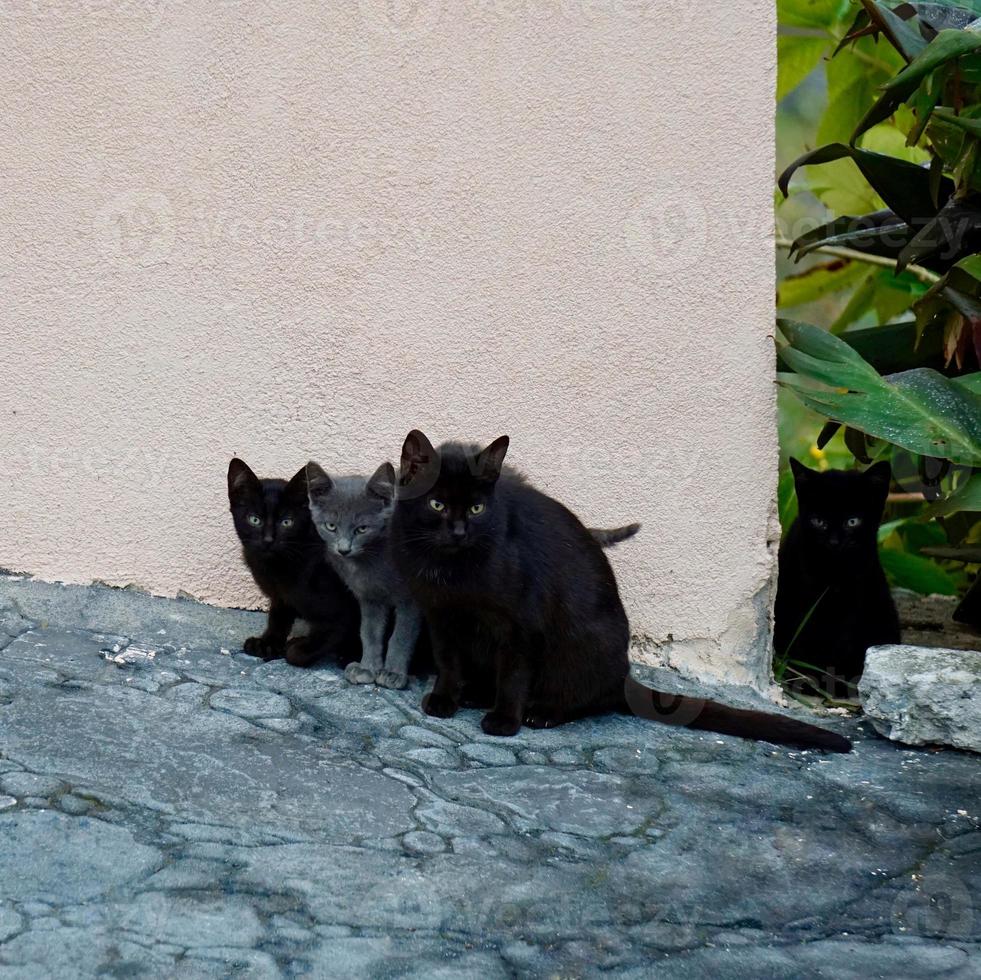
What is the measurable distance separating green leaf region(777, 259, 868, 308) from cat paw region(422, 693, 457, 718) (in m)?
2.64

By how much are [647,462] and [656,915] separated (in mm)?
1596

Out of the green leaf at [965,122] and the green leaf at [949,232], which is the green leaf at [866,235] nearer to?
the green leaf at [949,232]

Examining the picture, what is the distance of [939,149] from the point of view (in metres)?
3.81

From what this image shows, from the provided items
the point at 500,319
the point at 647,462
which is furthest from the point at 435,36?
the point at 647,462

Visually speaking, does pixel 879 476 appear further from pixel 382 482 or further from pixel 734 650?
pixel 382 482

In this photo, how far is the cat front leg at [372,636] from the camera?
11.5 ft

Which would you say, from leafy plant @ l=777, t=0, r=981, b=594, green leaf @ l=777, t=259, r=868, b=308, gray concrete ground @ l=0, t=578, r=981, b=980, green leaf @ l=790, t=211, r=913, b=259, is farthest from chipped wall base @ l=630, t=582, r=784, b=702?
green leaf @ l=777, t=259, r=868, b=308

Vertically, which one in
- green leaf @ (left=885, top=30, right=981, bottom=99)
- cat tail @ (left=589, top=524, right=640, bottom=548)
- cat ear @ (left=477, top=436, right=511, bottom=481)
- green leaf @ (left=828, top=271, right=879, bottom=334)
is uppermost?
green leaf @ (left=885, top=30, right=981, bottom=99)

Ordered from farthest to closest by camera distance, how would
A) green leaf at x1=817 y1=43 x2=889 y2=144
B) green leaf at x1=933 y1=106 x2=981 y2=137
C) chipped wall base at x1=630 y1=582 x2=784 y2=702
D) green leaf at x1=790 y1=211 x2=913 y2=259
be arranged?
green leaf at x1=817 y1=43 x2=889 y2=144, green leaf at x1=790 y1=211 x2=913 y2=259, chipped wall base at x1=630 y1=582 x2=784 y2=702, green leaf at x1=933 y1=106 x2=981 y2=137

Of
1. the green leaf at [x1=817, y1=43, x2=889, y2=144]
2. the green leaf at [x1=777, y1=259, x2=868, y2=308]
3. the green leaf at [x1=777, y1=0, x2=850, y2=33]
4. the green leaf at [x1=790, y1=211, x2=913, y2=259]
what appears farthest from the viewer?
the green leaf at [x1=777, y1=259, x2=868, y2=308]

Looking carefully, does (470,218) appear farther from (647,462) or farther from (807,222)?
(807,222)

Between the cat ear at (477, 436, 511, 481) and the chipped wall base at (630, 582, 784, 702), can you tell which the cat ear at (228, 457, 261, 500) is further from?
the chipped wall base at (630, 582, 784, 702)

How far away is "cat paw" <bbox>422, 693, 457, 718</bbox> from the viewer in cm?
330

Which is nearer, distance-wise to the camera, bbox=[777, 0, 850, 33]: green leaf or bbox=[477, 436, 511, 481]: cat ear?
bbox=[477, 436, 511, 481]: cat ear
